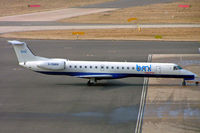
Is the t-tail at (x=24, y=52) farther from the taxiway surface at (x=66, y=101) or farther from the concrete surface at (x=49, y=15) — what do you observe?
the concrete surface at (x=49, y=15)

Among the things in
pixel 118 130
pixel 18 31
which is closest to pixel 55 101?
pixel 118 130

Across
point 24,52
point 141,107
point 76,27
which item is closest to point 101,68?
point 141,107

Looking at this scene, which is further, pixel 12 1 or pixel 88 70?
pixel 12 1

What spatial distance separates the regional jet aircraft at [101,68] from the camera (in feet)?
111

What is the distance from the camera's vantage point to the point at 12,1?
113500 mm

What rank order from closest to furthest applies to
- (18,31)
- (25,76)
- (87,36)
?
(25,76) < (87,36) < (18,31)

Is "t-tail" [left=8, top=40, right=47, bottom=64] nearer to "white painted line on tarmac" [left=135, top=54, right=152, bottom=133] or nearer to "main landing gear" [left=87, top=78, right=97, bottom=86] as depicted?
"main landing gear" [left=87, top=78, right=97, bottom=86]

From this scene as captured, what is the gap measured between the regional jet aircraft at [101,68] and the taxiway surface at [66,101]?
1438 mm

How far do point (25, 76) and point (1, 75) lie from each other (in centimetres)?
294

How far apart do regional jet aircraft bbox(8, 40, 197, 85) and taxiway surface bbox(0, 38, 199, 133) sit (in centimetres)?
144

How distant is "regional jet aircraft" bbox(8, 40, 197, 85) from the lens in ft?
111

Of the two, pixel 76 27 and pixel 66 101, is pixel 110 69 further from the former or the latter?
pixel 76 27

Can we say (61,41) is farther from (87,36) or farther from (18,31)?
(18,31)

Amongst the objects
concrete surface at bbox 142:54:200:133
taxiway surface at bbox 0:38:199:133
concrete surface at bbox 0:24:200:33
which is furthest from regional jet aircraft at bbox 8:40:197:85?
concrete surface at bbox 0:24:200:33
